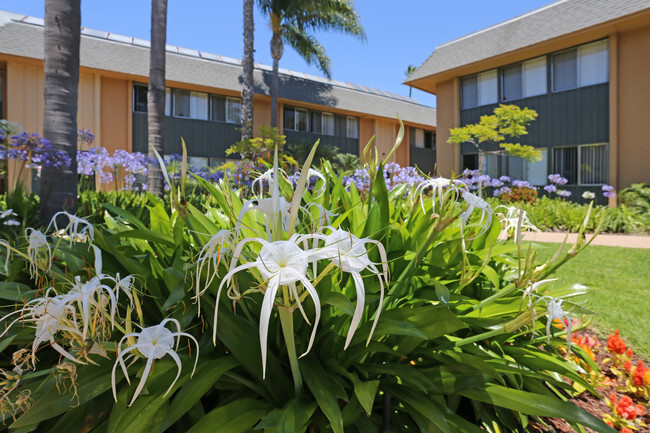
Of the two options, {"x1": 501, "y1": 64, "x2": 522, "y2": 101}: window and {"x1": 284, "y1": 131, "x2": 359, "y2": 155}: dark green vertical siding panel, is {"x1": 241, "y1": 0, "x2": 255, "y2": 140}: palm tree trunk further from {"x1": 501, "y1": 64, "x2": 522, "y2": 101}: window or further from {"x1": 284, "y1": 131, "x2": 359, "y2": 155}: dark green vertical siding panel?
{"x1": 501, "y1": 64, "x2": 522, "y2": 101}: window

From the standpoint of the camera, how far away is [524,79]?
16.1 meters

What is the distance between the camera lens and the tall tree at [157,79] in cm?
841

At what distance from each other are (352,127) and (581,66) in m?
12.3

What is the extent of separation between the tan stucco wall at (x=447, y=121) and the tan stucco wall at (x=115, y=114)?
1382 centimetres

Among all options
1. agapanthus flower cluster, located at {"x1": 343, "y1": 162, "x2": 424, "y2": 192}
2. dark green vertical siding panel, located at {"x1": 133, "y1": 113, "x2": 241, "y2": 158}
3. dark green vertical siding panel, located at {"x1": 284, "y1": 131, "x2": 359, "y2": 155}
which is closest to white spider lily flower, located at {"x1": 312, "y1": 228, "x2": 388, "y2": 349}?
agapanthus flower cluster, located at {"x1": 343, "y1": 162, "x2": 424, "y2": 192}

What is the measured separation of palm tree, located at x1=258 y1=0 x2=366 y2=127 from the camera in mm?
18109

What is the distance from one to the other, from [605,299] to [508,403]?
3.63 m

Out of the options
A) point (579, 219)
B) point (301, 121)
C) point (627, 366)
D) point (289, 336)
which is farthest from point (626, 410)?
point (301, 121)

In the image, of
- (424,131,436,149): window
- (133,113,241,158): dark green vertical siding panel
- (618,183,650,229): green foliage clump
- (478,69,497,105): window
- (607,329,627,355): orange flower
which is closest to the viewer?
(607,329,627,355): orange flower

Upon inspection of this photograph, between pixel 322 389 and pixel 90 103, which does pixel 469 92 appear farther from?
pixel 322 389

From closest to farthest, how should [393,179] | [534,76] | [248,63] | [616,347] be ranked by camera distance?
[616,347] → [393,179] → [248,63] → [534,76]

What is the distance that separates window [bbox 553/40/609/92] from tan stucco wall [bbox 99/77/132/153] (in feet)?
56.9

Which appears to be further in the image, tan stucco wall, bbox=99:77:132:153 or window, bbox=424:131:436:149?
→ window, bbox=424:131:436:149

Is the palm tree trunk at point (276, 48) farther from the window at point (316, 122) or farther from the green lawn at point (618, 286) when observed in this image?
the green lawn at point (618, 286)
